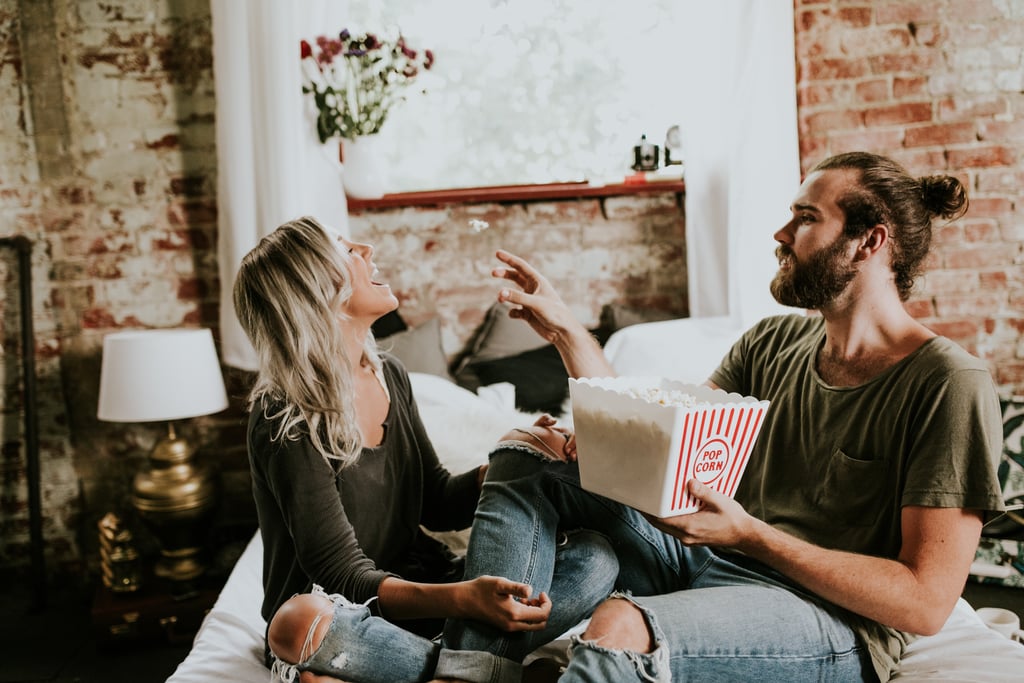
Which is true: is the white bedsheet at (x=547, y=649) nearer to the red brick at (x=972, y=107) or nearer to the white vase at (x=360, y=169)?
the white vase at (x=360, y=169)

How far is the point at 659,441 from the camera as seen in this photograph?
98 centimetres

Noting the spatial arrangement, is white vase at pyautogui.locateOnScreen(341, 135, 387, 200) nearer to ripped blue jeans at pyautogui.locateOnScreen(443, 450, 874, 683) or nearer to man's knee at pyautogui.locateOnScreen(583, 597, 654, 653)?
ripped blue jeans at pyautogui.locateOnScreen(443, 450, 874, 683)

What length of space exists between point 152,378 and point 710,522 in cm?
172

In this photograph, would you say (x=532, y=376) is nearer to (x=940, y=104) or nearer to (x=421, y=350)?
(x=421, y=350)

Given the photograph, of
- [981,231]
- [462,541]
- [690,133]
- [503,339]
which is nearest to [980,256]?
[981,231]

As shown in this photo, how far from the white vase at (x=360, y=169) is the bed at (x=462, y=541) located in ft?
2.33

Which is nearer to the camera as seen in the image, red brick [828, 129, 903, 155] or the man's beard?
the man's beard

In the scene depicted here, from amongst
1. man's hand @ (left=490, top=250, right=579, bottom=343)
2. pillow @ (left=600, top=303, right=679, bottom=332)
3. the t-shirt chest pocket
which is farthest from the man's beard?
pillow @ (left=600, top=303, right=679, bottom=332)

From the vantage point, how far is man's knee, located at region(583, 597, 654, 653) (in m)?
1.01

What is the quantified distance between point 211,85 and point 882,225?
2.06 meters

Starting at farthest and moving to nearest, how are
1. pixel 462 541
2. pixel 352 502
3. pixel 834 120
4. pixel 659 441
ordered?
pixel 834 120 → pixel 462 541 → pixel 352 502 → pixel 659 441

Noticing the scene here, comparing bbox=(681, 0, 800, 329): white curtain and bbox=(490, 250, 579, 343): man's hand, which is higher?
bbox=(681, 0, 800, 329): white curtain

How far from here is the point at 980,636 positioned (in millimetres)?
1304

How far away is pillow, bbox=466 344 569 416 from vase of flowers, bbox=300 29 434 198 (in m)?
0.68
